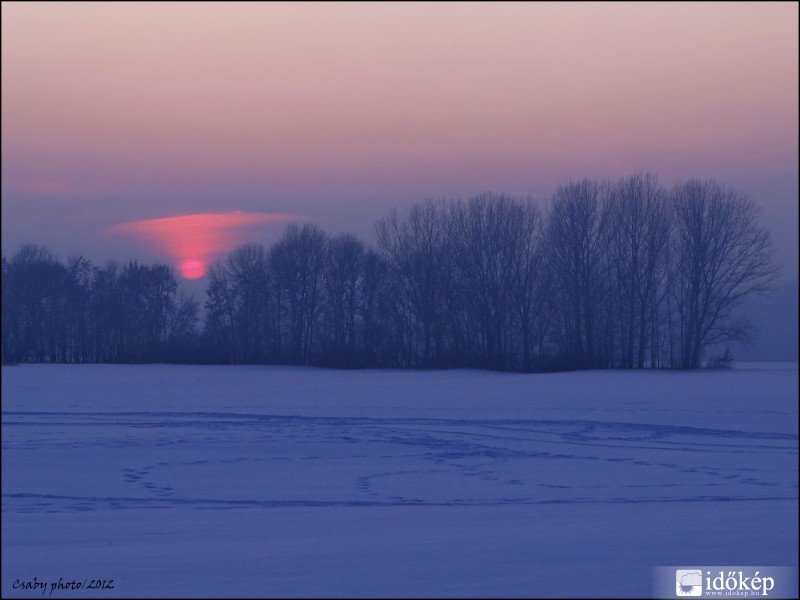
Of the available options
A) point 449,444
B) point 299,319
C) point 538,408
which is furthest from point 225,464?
point 299,319

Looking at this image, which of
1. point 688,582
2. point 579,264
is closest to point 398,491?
point 688,582

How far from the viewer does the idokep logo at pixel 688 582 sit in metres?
5.61

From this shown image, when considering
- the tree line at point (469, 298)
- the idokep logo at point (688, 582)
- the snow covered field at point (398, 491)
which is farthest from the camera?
the tree line at point (469, 298)

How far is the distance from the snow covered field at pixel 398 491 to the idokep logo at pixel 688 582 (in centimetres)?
23

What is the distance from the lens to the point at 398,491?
9898 millimetres

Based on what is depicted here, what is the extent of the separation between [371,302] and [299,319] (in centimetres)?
385

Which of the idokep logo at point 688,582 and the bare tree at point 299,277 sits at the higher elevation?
the bare tree at point 299,277

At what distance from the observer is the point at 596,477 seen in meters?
10.7

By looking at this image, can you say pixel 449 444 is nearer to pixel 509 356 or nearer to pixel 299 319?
pixel 509 356

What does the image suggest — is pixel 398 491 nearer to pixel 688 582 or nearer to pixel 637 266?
pixel 688 582

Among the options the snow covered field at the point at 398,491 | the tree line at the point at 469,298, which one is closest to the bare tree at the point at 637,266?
the tree line at the point at 469,298

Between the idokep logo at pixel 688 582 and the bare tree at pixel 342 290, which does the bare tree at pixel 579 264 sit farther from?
the idokep logo at pixel 688 582

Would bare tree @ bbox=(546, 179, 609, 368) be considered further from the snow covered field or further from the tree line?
the snow covered field

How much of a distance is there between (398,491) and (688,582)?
4577mm
